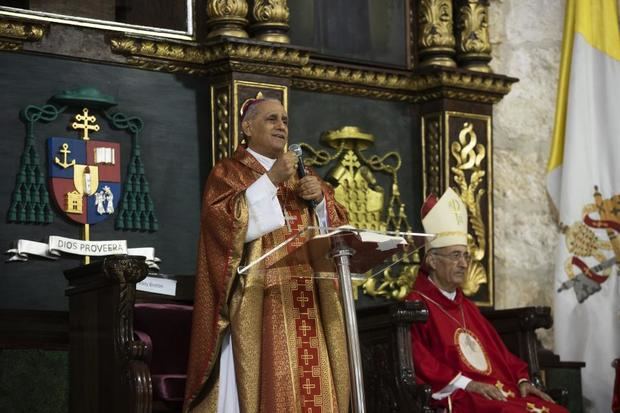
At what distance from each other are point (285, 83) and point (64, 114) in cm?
137

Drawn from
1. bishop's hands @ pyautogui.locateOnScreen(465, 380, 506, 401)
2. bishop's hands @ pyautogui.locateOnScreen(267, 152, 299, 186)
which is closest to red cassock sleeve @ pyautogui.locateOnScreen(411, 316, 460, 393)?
bishop's hands @ pyautogui.locateOnScreen(465, 380, 506, 401)

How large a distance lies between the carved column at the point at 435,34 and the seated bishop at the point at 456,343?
126 centimetres

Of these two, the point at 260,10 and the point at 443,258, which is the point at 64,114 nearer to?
the point at 260,10

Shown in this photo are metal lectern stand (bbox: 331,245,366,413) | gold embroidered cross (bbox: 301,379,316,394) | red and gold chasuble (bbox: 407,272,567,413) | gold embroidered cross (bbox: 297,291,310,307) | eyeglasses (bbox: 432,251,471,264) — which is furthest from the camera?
eyeglasses (bbox: 432,251,471,264)

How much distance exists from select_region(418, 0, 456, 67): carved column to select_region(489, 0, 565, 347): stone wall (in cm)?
57

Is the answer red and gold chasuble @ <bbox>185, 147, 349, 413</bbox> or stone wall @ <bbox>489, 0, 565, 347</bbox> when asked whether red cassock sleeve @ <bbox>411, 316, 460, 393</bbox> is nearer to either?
red and gold chasuble @ <bbox>185, 147, 349, 413</bbox>

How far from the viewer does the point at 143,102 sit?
8.43 metres

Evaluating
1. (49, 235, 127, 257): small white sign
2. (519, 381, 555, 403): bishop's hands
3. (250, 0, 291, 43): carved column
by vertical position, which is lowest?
(519, 381, 555, 403): bishop's hands

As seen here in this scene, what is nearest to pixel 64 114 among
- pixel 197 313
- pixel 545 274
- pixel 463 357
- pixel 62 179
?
pixel 62 179

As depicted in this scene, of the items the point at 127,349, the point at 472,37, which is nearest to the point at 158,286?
the point at 127,349

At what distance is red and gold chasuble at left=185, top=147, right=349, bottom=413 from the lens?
264 inches

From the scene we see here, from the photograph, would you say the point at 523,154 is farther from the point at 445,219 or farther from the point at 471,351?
the point at 471,351

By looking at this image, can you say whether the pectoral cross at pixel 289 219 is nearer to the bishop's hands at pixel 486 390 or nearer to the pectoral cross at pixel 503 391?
the bishop's hands at pixel 486 390

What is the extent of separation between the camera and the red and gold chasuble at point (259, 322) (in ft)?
22.0
